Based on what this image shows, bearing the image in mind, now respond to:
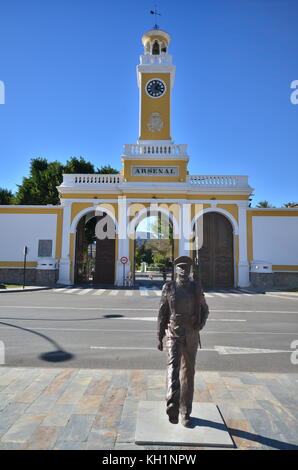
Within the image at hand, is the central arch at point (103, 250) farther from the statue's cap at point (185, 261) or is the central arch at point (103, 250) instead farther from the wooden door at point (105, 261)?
the statue's cap at point (185, 261)

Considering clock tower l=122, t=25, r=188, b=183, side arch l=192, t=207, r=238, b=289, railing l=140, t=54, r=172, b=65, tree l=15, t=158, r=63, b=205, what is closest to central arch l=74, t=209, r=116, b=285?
clock tower l=122, t=25, r=188, b=183

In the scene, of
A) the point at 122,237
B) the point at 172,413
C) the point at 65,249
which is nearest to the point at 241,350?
the point at 172,413

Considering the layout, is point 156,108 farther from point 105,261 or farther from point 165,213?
point 105,261

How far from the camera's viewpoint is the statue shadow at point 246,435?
2.66 metres

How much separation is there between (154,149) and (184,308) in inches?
791

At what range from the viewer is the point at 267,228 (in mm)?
20594

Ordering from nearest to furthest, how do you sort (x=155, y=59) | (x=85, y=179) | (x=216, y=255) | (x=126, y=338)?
(x=126, y=338) < (x=216, y=255) < (x=85, y=179) < (x=155, y=59)

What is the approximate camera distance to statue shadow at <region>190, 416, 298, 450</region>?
2.66m

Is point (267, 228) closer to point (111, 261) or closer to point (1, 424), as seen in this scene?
point (111, 261)

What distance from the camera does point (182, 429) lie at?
292cm
